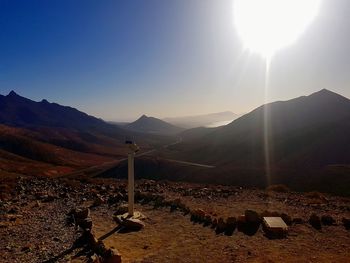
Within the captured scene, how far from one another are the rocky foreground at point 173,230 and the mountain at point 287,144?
2911 centimetres

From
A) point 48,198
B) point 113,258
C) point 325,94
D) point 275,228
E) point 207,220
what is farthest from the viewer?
point 325,94

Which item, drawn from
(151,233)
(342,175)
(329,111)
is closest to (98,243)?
(151,233)

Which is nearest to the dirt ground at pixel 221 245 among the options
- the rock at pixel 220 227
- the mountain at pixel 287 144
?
the rock at pixel 220 227

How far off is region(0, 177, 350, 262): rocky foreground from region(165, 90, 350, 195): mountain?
29.1 meters

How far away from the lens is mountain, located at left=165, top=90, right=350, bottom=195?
55812mm

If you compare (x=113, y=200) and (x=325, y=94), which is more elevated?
(x=325, y=94)

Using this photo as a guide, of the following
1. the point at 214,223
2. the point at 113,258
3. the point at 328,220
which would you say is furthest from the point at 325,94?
the point at 113,258

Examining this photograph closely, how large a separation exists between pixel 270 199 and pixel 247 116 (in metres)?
106

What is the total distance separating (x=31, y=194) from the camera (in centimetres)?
2359

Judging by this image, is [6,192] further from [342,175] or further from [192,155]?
[192,155]

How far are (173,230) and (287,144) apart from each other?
7143cm

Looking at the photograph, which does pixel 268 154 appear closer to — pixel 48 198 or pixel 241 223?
pixel 48 198

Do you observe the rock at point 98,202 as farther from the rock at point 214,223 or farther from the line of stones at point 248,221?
the rock at point 214,223

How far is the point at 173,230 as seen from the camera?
1566 centimetres
